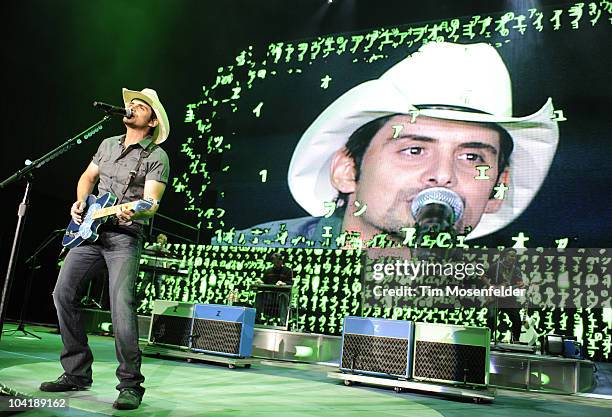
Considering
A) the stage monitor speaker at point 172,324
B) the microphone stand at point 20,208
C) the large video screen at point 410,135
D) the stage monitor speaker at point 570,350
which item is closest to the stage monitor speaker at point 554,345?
the stage monitor speaker at point 570,350

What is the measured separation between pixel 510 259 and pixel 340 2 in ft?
13.0

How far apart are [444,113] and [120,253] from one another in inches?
169

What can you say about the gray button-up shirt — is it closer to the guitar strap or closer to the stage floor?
the guitar strap

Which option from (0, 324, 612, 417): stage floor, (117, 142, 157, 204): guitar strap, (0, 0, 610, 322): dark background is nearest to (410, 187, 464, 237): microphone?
(0, 324, 612, 417): stage floor

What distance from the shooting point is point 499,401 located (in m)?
3.79

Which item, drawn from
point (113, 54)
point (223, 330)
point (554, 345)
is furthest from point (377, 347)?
point (113, 54)

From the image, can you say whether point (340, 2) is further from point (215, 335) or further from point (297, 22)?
point (215, 335)

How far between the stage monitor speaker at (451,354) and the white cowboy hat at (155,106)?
2.33 m

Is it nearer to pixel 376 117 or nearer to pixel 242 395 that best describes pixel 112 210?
pixel 242 395

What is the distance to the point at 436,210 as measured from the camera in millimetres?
5594

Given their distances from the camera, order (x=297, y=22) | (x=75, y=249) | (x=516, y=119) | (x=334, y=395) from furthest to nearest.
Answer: (x=297, y=22), (x=516, y=119), (x=334, y=395), (x=75, y=249)

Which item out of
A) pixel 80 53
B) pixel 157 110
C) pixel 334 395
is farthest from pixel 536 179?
pixel 80 53

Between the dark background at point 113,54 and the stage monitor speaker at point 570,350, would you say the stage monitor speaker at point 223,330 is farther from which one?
the stage monitor speaker at point 570,350

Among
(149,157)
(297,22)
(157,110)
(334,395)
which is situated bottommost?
(334,395)
